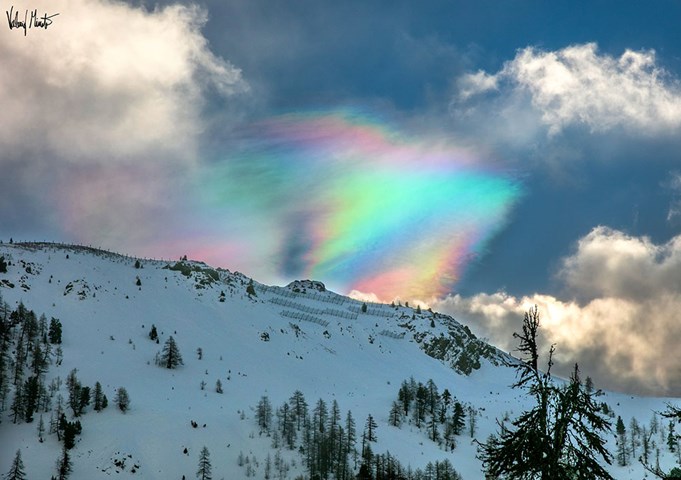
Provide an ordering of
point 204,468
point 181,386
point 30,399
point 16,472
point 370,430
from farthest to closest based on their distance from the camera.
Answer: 1. point 181,386
2. point 370,430
3. point 30,399
4. point 204,468
5. point 16,472

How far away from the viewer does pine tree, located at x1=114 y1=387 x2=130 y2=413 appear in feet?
353

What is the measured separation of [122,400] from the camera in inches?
4245

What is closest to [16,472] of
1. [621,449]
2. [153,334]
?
[153,334]

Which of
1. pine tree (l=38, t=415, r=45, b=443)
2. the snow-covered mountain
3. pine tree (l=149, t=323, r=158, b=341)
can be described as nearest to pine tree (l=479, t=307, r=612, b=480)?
the snow-covered mountain

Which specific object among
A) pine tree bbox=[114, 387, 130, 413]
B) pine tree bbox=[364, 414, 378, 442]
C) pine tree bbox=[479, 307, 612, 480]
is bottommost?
pine tree bbox=[479, 307, 612, 480]

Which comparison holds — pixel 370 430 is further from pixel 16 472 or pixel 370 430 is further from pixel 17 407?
pixel 17 407

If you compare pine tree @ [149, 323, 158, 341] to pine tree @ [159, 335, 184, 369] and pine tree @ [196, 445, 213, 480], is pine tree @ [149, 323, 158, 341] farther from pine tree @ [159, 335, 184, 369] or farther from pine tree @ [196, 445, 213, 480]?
pine tree @ [196, 445, 213, 480]

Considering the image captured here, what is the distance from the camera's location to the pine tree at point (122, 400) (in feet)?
353

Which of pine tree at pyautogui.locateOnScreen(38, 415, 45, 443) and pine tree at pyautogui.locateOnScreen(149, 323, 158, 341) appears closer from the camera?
pine tree at pyautogui.locateOnScreen(38, 415, 45, 443)

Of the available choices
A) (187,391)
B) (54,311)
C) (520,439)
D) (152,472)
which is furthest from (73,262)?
(520,439)

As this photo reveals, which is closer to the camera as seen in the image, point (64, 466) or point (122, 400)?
point (64, 466)

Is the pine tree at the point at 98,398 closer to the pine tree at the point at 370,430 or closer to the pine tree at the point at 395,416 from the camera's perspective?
the pine tree at the point at 370,430

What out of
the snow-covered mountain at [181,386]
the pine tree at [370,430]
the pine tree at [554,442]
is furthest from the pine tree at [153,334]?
the pine tree at [554,442]

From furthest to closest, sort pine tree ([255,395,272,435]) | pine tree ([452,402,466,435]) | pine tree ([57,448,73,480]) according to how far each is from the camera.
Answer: pine tree ([452,402,466,435]), pine tree ([255,395,272,435]), pine tree ([57,448,73,480])
